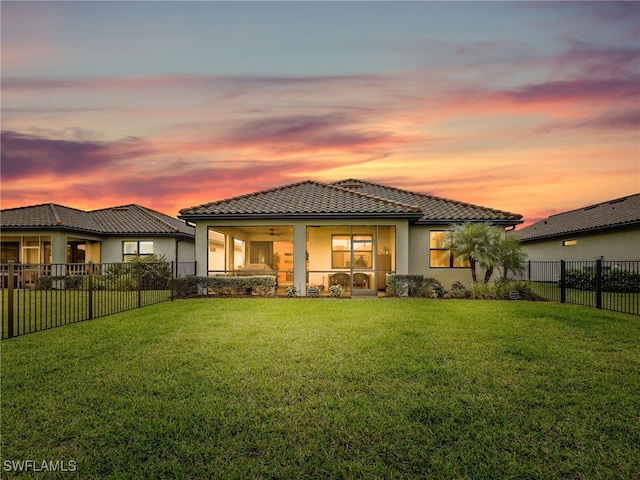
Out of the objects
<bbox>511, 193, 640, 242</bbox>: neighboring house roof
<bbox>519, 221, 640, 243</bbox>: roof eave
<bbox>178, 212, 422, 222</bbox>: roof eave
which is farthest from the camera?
<bbox>511, 193, 640, 242</bbox>: neighboring house roof

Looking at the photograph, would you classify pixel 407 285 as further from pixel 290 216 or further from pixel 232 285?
pixel 232 285

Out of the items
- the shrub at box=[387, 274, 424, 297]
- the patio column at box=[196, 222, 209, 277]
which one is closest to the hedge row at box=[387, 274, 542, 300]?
the shrub at box=[387, 274, 424, 297]

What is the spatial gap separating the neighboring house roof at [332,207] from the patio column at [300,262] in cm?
77

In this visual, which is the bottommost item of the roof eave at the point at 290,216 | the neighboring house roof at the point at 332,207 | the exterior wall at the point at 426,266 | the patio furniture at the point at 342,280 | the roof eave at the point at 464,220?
the patio furniture at the point at 342,280

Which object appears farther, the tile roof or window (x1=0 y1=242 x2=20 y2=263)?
window (x1=0 y1=242 x2=20 y2=263)

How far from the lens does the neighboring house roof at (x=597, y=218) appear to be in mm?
18533

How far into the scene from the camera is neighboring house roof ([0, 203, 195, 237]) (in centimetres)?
1994

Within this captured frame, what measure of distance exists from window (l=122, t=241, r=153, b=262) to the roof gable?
9.10 meters

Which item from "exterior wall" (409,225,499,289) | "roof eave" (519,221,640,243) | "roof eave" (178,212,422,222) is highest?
"roof eave" (178,212,422,222)

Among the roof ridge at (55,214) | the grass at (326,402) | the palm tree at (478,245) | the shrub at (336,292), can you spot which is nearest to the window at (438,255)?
the palm tree at (478,245)

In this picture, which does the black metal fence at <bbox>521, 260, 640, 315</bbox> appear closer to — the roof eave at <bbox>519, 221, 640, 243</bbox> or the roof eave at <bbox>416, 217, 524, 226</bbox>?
the roof eave at <bbox>519, 221, 640, 243</bbox>

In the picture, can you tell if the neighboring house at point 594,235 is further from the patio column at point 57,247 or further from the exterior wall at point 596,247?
the patio column at point 57,247

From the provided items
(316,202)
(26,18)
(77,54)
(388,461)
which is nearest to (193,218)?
(316,202)

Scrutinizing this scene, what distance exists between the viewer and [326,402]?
427 cm
